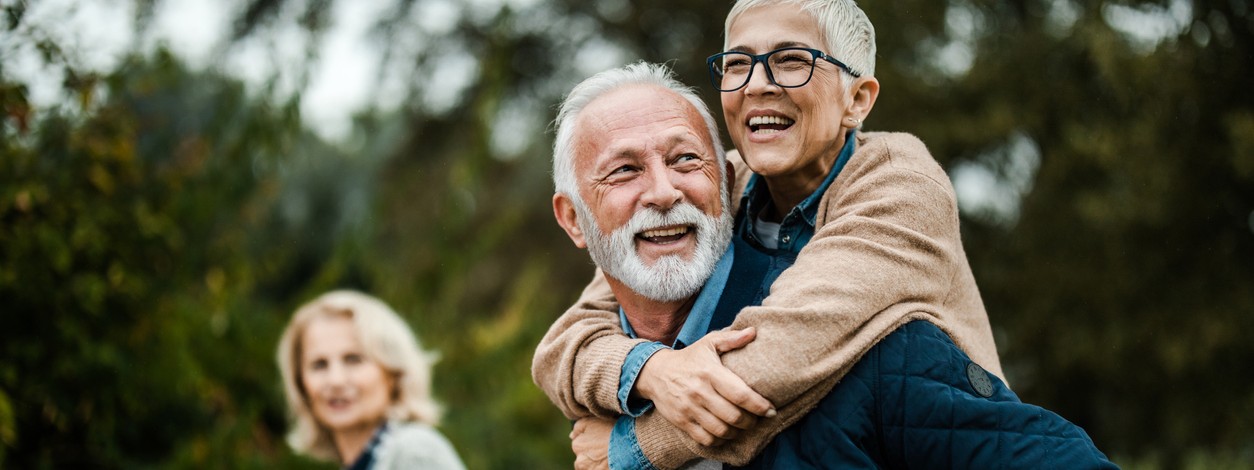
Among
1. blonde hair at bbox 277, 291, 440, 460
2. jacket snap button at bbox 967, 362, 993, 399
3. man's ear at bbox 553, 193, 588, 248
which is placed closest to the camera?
jacket snap button at bbox 967, 362, 993, 399

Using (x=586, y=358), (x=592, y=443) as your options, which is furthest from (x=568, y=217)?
(x=592, y=443)

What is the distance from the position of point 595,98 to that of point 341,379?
230cm

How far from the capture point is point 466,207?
7.87 metres

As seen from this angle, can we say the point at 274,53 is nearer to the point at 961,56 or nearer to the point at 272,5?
the point at 272,5

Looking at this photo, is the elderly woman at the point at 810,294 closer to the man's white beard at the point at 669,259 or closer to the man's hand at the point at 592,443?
the man's hand at the point at 592,443

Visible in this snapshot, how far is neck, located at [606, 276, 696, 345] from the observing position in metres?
2.52

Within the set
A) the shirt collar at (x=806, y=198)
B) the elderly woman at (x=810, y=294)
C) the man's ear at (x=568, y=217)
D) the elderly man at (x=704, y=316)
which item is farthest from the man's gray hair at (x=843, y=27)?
the man's ear at (x=568, y=217)

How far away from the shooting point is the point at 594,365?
7.65 ft

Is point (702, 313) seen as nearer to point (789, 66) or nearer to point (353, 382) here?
point (789, 66)

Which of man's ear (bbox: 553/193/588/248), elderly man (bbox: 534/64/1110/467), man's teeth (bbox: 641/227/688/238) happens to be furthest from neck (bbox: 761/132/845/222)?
man's ear (bbox: 553/193/588/248)

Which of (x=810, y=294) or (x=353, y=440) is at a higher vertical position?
(x=353, y=440)

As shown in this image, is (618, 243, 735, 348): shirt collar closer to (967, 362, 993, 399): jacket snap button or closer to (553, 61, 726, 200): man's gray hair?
(553, 61, 726, 200): man's gray hair

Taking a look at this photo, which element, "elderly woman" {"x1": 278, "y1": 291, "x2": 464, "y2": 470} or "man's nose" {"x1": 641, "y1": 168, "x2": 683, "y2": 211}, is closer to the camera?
"man's nose" {"x1": 641, "y1": 168, "x2": 683, "y2": 211}

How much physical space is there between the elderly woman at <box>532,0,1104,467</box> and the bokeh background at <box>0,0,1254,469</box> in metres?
Answer: 2.33
